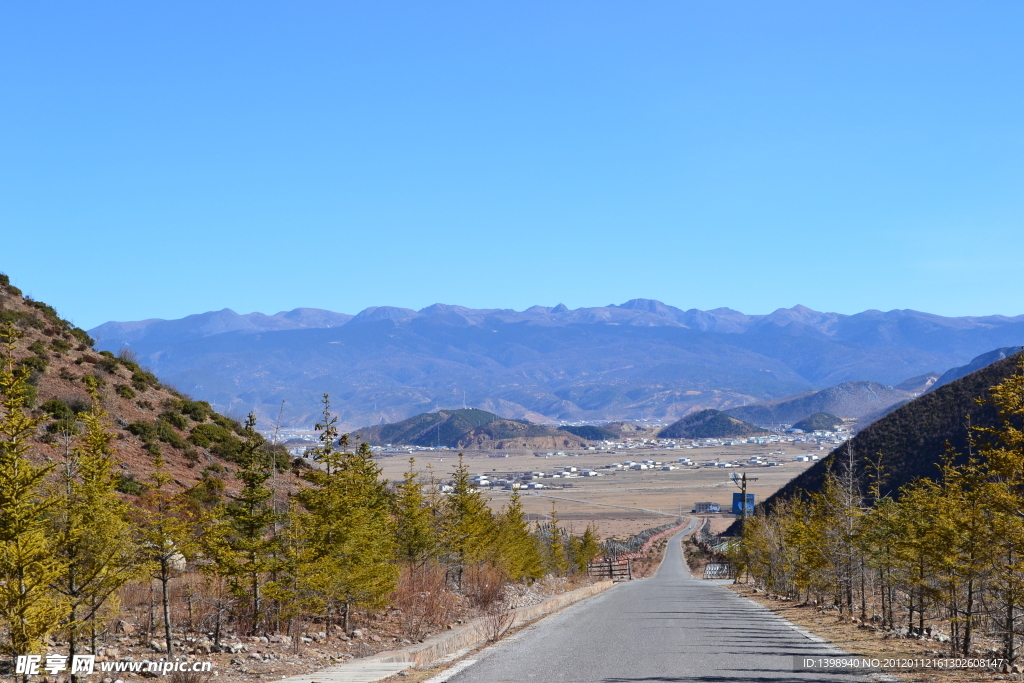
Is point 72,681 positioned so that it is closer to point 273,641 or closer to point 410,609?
point 273,641

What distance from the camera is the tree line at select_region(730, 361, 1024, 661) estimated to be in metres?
15.5

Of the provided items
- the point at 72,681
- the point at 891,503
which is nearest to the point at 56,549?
the point at 72,681

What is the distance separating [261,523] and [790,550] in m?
33.4

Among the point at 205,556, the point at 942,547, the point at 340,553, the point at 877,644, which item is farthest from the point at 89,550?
the point at 942,547

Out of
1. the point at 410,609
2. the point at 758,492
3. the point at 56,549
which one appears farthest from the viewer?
the point at 758,492

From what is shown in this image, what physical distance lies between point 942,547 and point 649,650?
7.39 meters

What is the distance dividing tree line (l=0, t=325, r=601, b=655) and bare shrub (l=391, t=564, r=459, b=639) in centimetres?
56

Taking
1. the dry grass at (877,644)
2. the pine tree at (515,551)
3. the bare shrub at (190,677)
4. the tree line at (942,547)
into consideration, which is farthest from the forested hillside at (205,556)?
the tree line at (942,547)

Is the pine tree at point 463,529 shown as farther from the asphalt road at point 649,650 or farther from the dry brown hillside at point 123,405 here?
the dry brown hillside at point 123,405

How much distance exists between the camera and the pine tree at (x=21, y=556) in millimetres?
11672

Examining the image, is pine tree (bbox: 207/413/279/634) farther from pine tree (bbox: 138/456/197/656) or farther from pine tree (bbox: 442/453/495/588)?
pine tree (bbox: 442/453/495/588)

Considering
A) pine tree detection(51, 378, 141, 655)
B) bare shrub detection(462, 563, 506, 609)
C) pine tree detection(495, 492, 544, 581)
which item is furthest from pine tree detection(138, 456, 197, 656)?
pine tree detection(495, 492, 544, 581)

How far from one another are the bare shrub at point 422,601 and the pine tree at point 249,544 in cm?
359

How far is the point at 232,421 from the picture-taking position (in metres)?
56.2
